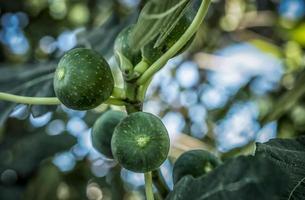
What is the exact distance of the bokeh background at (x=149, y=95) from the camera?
1.95 meters

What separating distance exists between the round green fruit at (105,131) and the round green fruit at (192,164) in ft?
0.42

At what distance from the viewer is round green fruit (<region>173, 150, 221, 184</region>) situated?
1.09 metres

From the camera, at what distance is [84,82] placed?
944mm

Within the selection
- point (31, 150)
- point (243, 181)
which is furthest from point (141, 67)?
point (31, 150)

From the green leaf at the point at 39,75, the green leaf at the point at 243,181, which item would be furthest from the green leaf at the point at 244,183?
the green leaf at the point at 39,75

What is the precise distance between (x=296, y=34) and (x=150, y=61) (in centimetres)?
131

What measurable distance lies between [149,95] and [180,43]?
1.74 meters

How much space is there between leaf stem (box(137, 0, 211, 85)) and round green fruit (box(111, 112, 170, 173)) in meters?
0.07

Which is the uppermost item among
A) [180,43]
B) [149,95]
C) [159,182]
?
[180,43]

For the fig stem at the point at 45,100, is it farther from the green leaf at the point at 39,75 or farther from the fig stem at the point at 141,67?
the green leaf at the point at 39,75

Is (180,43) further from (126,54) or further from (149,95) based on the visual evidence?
(149,95)

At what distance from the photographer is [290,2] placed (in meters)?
2.38

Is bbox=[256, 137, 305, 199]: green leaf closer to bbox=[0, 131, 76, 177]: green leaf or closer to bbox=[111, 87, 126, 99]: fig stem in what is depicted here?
bbox=[111, 87, 126, 99]: fig stem

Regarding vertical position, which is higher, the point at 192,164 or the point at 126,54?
the point at 126,54
